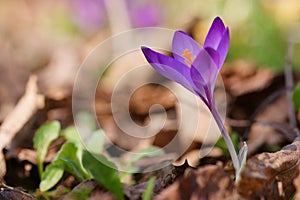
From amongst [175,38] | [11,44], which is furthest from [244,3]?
[175,38]

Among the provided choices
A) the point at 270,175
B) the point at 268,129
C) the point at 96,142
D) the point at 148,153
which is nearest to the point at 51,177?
the point at 96,142

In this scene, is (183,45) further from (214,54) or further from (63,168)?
(63,168)

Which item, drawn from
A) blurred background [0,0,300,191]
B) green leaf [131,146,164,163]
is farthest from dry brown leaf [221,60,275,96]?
green leaf [131,146,164,163]

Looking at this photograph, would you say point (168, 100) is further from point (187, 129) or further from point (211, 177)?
point (211, 177)

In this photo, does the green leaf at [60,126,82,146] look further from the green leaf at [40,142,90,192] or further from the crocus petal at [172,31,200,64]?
the crocus petal at [172,31,200,64]

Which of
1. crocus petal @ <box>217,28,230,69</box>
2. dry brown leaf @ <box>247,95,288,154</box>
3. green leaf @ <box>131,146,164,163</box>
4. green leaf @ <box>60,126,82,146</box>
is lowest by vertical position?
dry brown leaf @ <box>247,95,288,154</box>
